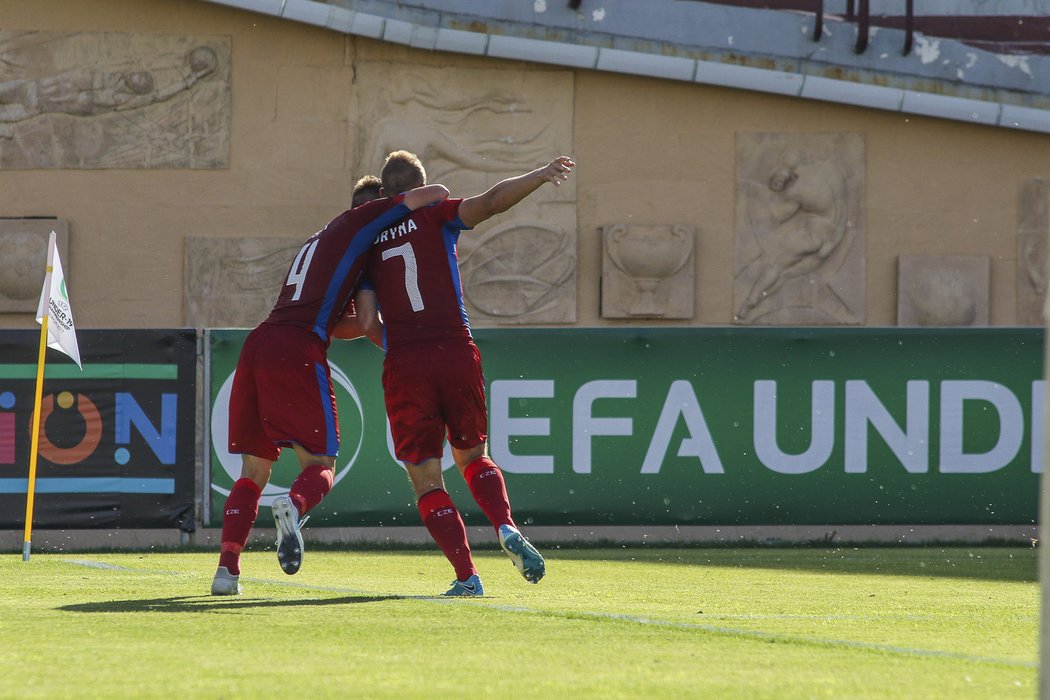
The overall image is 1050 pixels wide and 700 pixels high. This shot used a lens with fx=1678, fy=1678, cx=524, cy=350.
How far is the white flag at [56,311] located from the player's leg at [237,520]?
3.66 metres

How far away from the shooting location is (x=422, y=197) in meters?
7.05

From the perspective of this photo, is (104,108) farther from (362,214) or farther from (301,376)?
(301,376)

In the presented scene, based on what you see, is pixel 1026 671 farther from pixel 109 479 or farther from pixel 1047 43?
pixel 1047 43

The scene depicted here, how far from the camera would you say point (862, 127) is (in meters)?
18.1

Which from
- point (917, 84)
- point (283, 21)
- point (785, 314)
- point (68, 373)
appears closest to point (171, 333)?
point (68, 373)

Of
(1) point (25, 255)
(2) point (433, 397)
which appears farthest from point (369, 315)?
(1) point (25, 255)

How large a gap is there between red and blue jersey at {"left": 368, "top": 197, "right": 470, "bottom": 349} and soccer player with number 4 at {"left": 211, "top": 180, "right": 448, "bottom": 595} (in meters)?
0.08

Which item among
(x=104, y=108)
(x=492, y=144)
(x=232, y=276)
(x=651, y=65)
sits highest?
(x=651, y=65)

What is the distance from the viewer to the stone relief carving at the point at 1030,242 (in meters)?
18.0

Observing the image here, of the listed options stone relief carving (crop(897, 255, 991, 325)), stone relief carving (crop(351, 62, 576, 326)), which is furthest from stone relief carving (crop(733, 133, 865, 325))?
stone relief carving (crop(351, 62, 576, 326))

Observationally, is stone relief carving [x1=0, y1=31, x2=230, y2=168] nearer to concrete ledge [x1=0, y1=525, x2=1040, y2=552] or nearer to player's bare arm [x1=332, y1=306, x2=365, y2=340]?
concrete ledge [x1=0, y1=525, x2=1040, y2=552]

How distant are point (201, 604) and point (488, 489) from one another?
50.1 inches

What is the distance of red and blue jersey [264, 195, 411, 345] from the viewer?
277 inches

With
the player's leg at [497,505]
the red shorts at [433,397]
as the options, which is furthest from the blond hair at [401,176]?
the player's leg at [497,505]
